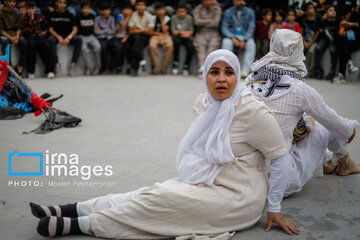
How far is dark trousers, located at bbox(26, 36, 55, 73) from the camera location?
28.8ft

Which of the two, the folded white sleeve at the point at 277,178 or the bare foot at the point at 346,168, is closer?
the folded white sleeve at the point at 277,178

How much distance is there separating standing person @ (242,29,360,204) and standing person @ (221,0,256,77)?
228 inches

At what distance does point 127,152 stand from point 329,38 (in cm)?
574

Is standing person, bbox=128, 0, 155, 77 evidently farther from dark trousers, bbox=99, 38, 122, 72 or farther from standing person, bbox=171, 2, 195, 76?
standing person, bbox=171, 2, 195, 76

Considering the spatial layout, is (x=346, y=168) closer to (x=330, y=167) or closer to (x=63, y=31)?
(x=330, y=167)

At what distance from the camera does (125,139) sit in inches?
182

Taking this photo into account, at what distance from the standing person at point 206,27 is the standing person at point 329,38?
2.03 meters

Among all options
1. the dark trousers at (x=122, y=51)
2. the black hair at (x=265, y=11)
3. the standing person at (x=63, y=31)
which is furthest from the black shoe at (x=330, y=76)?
the standing person at (x=63, y=31)

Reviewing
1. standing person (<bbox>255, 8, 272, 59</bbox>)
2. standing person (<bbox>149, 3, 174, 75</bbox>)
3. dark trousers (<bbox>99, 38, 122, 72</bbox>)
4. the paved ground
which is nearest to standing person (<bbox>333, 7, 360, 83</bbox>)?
the paved ground

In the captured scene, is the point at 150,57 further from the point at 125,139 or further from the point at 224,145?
the point at 224,145

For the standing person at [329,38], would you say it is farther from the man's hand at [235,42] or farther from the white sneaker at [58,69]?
the white sneaker at [58,69]

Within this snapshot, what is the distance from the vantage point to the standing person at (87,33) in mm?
9204

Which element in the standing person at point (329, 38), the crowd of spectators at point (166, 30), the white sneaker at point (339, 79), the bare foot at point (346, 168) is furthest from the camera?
the crowd of spectators at point (166, 30)

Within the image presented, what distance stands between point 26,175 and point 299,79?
7.38 ft
